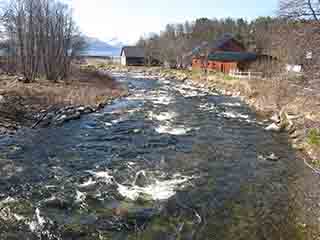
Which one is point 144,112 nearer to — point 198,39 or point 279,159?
point 279,159

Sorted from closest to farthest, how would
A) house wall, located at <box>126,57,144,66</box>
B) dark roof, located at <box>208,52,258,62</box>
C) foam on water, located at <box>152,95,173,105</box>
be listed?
foam on water, located at <box>152,95,173,105</box> → dark roof, located at <box>208,52,258,62</box> → house wall, located at <box>126,57,144,66</box>

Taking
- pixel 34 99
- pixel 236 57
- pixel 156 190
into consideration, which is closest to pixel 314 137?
pixel 156 190

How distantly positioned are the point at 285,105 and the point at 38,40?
87.4 ft

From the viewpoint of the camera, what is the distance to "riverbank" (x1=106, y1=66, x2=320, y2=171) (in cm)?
1369

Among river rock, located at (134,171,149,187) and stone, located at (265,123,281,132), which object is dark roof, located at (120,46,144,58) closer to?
stone, located at (265,123,281,132)

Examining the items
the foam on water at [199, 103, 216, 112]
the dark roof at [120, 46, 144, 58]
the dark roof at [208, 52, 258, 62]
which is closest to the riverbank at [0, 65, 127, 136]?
the foam on water at [199, 103, 216, 112]

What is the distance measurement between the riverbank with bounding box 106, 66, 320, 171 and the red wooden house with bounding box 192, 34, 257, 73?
7896 mm

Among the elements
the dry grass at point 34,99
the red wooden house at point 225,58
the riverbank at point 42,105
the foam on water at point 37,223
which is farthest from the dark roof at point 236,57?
the foam on water at point 37,223

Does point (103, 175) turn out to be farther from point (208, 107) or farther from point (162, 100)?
Result: point (162, 100)

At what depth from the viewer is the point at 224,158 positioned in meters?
14.2

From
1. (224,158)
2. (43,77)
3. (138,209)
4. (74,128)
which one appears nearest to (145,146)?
(224,158)

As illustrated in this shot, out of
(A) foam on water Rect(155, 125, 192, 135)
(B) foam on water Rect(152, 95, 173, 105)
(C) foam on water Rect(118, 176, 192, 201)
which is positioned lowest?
(C) foam on water Rect(118, 176, 192, 201)

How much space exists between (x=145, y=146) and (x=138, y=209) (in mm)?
6351

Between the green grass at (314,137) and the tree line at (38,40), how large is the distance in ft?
84.9
